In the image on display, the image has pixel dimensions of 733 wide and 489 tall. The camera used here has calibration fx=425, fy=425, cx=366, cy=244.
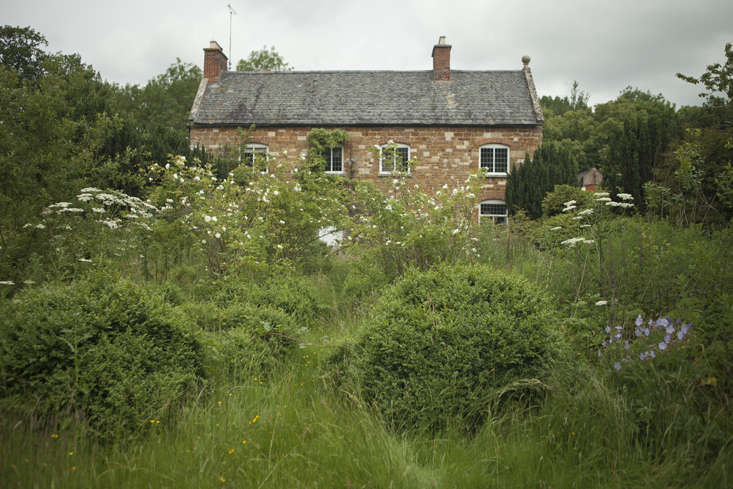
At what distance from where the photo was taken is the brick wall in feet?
58.2

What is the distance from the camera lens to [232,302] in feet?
15.8

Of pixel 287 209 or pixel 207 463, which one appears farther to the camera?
pixel 287 209

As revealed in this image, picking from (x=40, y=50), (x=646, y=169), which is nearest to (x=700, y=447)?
(x=646, y=169)

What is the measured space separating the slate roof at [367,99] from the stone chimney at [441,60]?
0.31m

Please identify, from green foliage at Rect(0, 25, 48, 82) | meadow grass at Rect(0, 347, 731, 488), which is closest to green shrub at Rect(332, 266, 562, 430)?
meadow grass at Rect(0, 347, 731, 488)

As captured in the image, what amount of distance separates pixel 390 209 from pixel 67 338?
4095 millimetres

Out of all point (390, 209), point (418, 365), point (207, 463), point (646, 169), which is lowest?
point (207, 463)

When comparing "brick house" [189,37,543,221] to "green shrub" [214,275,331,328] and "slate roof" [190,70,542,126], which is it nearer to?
"slate roof" [190,70,542,126]

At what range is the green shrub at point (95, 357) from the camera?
96.9 inches

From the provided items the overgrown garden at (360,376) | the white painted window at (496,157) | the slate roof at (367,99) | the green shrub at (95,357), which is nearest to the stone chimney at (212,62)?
the slate roof at (367,99)

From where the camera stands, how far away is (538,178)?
15844 mm

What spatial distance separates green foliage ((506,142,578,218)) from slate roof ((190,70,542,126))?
2181mm

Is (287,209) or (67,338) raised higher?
(287,209)

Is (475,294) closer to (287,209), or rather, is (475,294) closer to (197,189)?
(287,209)
